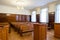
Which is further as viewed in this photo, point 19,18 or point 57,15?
point 19,18

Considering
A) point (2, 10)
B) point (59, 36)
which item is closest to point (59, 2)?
point (59, 36)

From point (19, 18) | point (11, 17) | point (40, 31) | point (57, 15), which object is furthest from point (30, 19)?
point (40, 31)

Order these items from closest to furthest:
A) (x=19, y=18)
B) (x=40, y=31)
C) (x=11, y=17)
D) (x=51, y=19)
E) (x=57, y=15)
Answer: (x=40, y=31), (x=57, y=15), (x=51, y=19), (x=11, y=17), (x=19, y=18)

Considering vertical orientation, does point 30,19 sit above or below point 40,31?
above

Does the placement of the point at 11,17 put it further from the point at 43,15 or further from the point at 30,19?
the point at 43,15

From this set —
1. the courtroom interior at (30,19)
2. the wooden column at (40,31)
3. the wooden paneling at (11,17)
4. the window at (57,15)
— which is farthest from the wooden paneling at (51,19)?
the wooden paneling at (11,17)

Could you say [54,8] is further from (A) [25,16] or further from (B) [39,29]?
(A) [25,16]

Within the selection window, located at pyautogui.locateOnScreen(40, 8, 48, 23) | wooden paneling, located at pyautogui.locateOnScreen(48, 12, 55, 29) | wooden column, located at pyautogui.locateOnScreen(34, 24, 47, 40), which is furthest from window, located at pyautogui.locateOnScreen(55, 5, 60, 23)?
wooden column, located at pyautogui.locateOnScreen(34, 24, 47, 40)

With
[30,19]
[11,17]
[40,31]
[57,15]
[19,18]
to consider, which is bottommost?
[40,31]

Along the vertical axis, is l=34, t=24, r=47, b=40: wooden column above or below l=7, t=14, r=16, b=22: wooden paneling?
below

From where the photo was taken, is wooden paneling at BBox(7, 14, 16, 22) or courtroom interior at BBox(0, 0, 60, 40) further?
wooden paneling at BBox(7, 14, 16, 22)

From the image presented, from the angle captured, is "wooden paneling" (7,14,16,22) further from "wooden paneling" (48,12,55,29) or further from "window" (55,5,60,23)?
"window" (55,5,60,23)

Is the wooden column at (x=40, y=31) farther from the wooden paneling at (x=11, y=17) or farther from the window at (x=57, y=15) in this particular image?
the wooden paneling at (x=11, y=17)

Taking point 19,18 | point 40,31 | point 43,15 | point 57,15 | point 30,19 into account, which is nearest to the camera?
point 40,31
